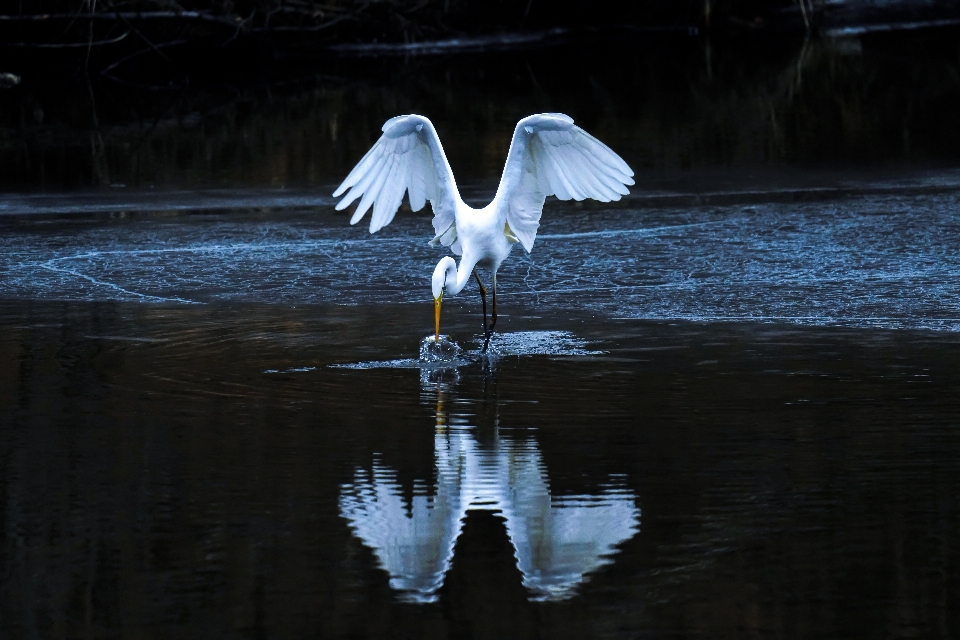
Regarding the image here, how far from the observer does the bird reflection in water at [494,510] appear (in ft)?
16.5

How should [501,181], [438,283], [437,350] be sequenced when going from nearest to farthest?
1. [438,283]
2. [437,350]
3. [501,181]

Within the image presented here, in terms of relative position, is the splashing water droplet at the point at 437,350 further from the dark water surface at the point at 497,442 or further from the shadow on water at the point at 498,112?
the shadow on water at the point at 498,112

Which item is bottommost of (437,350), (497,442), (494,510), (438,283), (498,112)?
(494,510)

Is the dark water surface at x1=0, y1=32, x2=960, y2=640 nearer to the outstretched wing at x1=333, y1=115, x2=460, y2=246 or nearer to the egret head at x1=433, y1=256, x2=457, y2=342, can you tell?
the egret head at x1=433, y1=256, x2=457, y2=342

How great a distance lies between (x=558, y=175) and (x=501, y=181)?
352 millimetres

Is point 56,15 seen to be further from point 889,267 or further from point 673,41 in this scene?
point 889,267

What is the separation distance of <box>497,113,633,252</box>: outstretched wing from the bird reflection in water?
286 cm

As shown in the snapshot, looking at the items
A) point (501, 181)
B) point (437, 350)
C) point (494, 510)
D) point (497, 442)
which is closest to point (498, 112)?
point (501, 181)

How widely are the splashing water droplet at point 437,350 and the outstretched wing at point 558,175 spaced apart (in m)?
1.00

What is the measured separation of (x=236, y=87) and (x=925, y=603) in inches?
887

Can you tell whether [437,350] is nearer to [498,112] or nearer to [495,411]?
[495,411]

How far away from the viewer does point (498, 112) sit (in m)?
20.3

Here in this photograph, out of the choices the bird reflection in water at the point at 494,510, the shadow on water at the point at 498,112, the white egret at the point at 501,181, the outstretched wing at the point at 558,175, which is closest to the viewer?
the bird reflection in water at the point at 494,510

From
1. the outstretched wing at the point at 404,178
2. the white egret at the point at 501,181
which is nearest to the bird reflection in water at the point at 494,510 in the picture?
the white egret at the point at 501,181
